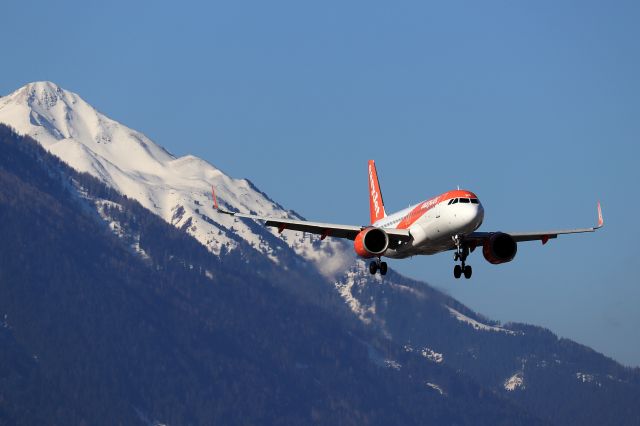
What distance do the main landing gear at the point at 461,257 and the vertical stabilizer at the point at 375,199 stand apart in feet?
105

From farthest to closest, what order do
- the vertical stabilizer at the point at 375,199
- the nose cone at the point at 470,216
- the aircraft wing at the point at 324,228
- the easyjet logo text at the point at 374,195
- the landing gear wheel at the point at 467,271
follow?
the easyjet logo text at the point at 374,195 < the vertical stabilizer at the point at 375,199 < the aircraft wing at the point at 324,228 < the landing gear wheel at the point at 467,271 < the nose cone at the point at 470,216

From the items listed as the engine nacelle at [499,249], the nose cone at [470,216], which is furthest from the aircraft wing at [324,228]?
the nose cone at [470,216]

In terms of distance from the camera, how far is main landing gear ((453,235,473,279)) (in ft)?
335

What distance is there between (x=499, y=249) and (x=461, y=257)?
5.06m

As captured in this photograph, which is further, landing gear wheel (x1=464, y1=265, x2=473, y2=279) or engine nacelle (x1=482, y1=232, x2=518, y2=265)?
engine nacelle (x1=482, y1=232, x2=518, y2=265)

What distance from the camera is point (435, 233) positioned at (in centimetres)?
10188

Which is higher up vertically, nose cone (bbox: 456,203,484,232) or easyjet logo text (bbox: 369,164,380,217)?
easyjet logo text (bbox: 369,164,380,217)

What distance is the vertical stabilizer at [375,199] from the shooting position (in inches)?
5477

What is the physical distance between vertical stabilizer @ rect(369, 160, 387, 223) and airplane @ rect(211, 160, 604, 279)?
21.3m

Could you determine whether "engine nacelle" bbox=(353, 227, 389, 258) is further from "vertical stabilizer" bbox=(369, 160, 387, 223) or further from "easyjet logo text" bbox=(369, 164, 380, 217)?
"easyjet logo text" bbox=(369, 164, 380, 217)

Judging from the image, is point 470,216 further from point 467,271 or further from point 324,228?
point 324,228

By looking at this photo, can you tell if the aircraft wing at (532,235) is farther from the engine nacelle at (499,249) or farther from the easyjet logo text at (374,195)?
the easyjet logo text at (374,195)

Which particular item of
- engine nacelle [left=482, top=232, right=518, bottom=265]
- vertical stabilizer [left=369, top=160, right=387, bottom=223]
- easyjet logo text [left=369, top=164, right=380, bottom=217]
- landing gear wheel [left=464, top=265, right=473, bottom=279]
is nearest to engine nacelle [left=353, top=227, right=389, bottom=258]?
landing gear wheel [left=464, top=265, right=473, bottom=279]

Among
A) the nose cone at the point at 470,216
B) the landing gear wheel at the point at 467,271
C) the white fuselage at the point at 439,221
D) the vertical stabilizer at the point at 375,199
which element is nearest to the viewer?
the nose cone at the point at 470,216
